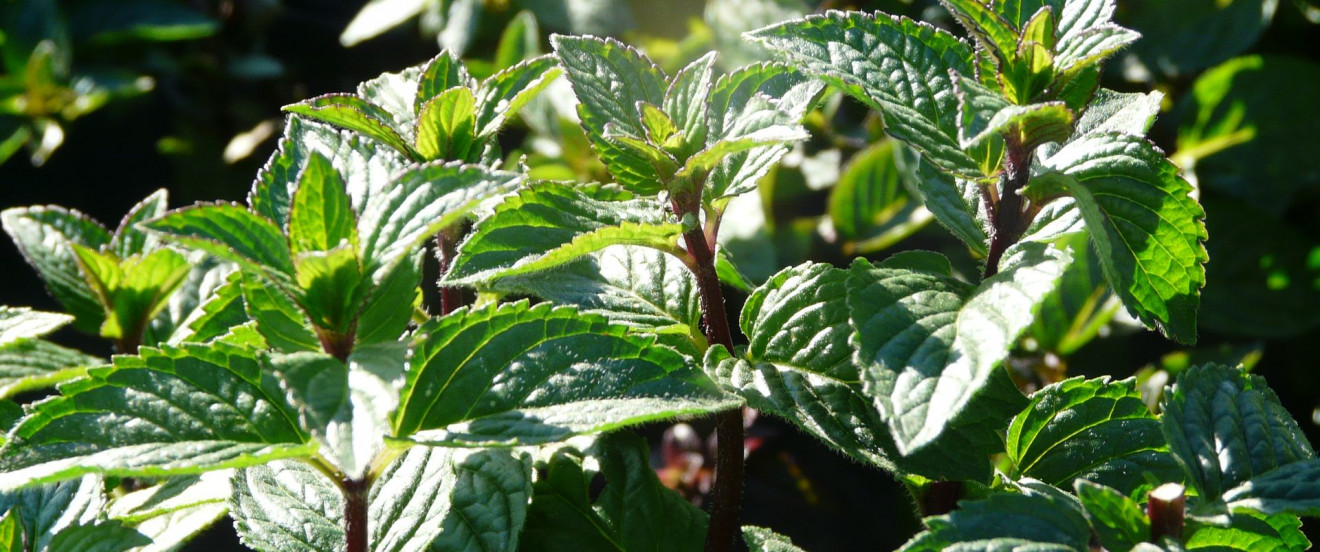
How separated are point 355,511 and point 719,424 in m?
0.32

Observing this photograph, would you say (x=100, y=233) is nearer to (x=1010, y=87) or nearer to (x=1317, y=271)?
(x=1010, y=87)

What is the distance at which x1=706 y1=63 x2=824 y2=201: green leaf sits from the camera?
88 cm

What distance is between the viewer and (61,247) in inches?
47.2

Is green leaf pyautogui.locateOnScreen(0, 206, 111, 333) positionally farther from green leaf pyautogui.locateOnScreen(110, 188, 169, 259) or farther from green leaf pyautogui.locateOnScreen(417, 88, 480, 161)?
green leaf pyautogui.locateOnScreen(417, 88, 480, 161)

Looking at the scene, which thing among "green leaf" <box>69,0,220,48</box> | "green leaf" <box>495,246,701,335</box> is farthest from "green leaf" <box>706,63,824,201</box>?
"green leaf" <box>69,0,220,48</box>

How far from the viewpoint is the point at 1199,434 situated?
831 millimetres

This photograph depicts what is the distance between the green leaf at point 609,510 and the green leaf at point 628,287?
0.18 m

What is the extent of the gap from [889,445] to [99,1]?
2.20 m

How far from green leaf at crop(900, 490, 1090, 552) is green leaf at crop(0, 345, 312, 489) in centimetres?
42

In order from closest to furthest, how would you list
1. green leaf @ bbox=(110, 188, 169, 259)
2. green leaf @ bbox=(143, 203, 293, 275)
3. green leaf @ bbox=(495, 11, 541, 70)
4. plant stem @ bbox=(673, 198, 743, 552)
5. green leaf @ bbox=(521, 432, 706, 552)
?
green leaf @ bbox=(143, 203, 293, 275)
plant stem @ bbox=(673, 198, 743, 552)
green leaf @ bbox=(521, 432, 706, 552)
green leaf @ bbox=(110, 188, 169, 259)
green leaf @ bbox=(495, 11, 541, 70)

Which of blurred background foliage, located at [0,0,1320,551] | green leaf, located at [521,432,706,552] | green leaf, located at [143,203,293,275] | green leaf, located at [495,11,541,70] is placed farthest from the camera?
green leaf, located at [495,11,541,70]

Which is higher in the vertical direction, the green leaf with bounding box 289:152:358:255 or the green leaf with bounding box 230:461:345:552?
the green leaf with bounding box 289:152:358:255

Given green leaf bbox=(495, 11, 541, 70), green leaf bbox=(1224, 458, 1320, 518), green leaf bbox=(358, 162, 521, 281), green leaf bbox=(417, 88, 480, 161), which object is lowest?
green leaf bbox=(1224, 458, 1320, 518)

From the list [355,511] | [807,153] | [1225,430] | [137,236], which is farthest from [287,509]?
[807,153]
